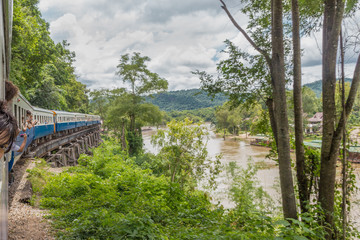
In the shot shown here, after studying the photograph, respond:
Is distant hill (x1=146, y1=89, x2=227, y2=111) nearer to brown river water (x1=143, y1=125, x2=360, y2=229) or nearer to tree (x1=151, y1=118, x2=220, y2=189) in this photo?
brown river water (x1=143, y1=125, x2=360, y2=229)

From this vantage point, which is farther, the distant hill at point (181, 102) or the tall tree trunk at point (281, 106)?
the distant hill at point (181, 102)

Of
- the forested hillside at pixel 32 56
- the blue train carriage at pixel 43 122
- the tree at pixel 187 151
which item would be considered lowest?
the tree at pixel 187 151

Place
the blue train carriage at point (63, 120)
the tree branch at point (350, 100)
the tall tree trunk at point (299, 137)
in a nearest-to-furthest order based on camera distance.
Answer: the tree branch at point (350, 100)
the tall tree trunk at point (299, 137)
the blue train carriage at point (63, 120)

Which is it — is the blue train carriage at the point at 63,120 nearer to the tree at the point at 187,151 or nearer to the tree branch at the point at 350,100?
the tree at the point at 187,151

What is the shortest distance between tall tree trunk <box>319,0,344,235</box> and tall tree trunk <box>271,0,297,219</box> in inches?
23.4

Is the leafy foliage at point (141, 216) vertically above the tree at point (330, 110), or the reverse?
the tree at point (330, 110)

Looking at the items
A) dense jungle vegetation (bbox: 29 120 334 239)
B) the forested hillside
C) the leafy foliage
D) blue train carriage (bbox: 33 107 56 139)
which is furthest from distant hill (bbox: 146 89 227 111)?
the leafy foliage

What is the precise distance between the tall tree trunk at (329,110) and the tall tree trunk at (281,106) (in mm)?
595

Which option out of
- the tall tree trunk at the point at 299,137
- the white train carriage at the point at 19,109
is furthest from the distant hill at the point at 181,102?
the tall tree trunk at the point at 299,137

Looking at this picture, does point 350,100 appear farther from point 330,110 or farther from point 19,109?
point 19,109

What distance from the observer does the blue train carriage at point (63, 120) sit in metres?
13.9

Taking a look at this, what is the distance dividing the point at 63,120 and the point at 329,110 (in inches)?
611

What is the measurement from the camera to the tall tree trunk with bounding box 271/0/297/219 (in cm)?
409

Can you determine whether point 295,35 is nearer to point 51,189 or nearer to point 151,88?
point 51,189
